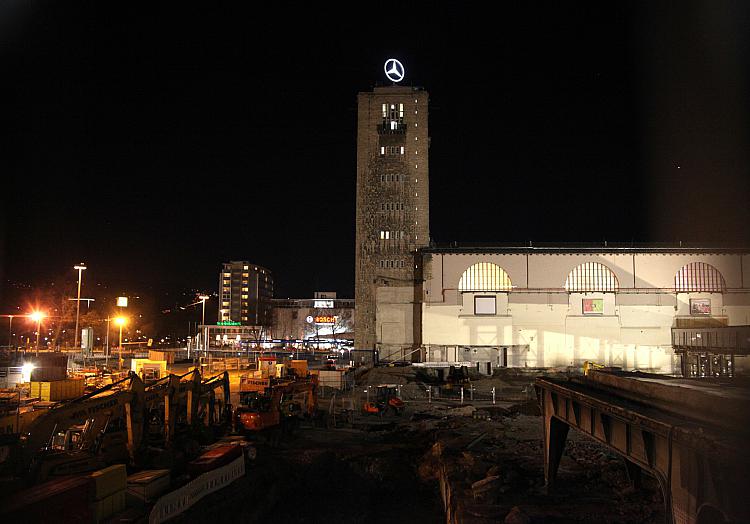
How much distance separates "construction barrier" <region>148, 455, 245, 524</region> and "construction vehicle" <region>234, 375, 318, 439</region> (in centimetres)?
479

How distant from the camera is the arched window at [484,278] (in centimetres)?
5575

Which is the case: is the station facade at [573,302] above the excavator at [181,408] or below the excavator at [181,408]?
above

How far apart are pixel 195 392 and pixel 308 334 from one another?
121951mm

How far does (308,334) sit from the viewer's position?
14325cm

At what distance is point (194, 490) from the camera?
15.8 metres

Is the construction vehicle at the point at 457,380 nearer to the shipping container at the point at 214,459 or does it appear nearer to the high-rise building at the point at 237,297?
the shipping container at the point at 214,459

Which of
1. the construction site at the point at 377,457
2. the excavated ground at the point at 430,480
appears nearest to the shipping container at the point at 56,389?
the construction site at the point at 377,457

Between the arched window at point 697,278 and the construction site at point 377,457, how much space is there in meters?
35.3

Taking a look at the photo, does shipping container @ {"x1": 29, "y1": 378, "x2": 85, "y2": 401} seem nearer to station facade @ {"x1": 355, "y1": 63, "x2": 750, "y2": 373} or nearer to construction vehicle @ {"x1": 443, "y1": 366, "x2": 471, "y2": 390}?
construction vehicle @ {"x1": 443, "y1": 366, "x2": 471, "y2": 390}

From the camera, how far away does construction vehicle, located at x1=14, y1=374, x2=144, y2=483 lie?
14.0 meters

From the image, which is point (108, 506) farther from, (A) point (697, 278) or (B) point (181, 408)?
(A) point (697, 278)

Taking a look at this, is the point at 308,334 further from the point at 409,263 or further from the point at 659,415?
the point at 659,415

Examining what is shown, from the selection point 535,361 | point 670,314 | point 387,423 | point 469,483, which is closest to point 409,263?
point 535,361

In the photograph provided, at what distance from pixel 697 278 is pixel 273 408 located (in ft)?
160
